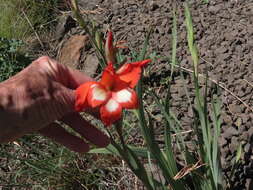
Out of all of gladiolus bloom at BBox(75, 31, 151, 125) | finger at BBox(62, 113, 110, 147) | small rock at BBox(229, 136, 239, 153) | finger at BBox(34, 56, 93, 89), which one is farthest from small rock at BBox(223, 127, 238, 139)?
gladiolus bloom at BBox(75, 31, 151, 125)

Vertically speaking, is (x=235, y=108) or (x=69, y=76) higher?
(x=69, y=76)

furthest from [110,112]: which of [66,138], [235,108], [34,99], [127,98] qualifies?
[235,108]

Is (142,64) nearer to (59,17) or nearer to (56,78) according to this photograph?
(56,78)

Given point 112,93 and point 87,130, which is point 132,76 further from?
point 87,130

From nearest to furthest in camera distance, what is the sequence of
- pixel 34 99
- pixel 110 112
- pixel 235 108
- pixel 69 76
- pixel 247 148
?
pixel 110 112 → pixel 34 99 → pixel 69 76 → pixel 247 148 → pixel 235 108

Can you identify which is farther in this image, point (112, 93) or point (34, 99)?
point (34, 99)

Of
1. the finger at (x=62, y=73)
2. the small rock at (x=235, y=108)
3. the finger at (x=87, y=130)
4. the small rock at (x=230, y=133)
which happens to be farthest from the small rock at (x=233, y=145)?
the finger at (x=62, y=73)

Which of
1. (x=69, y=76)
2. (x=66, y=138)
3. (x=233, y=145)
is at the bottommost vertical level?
(x=233, y=145)
